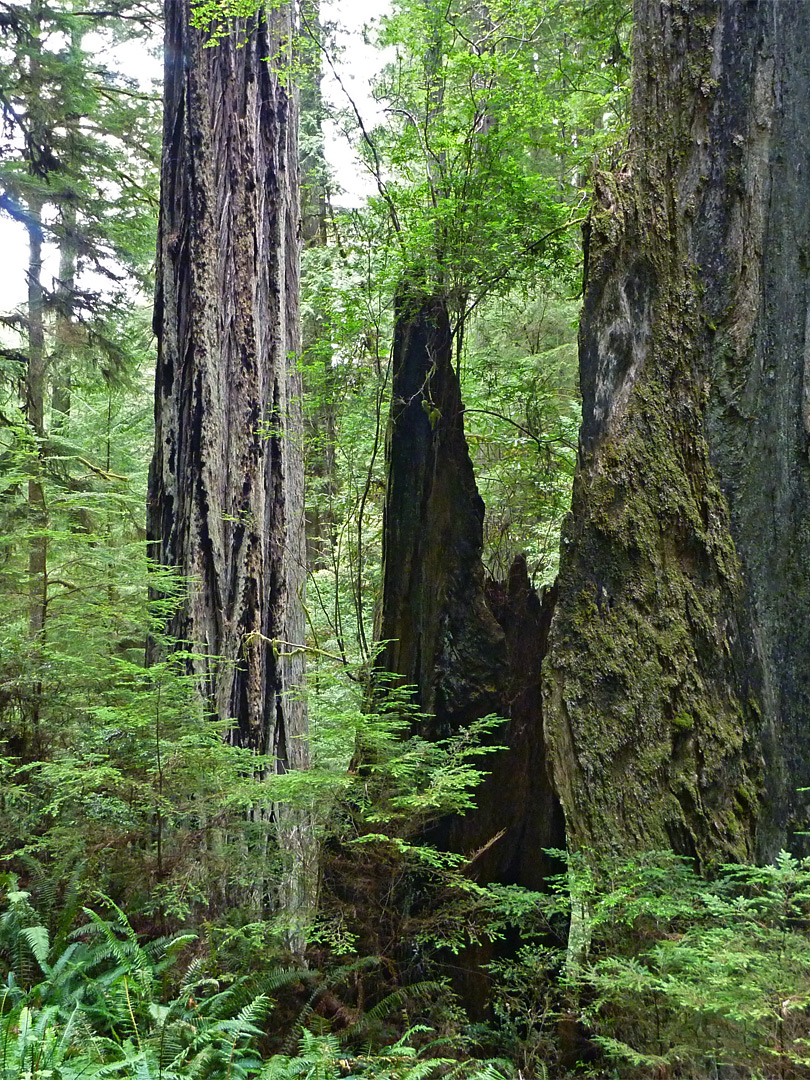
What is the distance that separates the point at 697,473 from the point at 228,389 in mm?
3206

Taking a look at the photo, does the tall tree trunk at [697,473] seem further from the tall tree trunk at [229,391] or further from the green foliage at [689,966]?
the tall tree trunk at [229,391]

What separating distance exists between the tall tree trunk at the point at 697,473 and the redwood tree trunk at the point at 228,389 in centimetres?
230

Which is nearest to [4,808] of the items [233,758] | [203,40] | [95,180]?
[233,758]

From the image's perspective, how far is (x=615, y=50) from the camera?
607cm

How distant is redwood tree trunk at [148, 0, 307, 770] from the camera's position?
4.93m

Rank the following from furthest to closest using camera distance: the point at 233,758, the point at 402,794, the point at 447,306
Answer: the point at 447,306, the point at 233,758, the point at 402,794

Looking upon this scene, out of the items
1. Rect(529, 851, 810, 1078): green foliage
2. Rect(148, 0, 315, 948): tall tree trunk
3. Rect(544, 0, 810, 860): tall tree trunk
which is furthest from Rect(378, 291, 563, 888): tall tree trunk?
Rect(148, 0, 315, 948): tall tree trunk

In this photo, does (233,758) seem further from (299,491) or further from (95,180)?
(95,180)

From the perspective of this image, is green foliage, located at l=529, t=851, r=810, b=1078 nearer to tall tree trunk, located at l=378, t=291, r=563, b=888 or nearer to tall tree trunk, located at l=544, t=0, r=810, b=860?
tall tree trunk, located at l=544, t=0, r=810, b=860

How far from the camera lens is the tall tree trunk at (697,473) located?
339 centimetres

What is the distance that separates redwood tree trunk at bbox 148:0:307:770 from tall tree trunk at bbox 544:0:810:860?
90.6 inches

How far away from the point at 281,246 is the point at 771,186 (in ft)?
11.5

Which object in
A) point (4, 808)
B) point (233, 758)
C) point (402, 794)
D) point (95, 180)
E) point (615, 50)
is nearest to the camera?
point (402, 794)

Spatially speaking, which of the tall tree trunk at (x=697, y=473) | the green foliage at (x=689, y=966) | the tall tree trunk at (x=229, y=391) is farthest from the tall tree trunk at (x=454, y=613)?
the tall tree trunk at (x=229, y=391)
